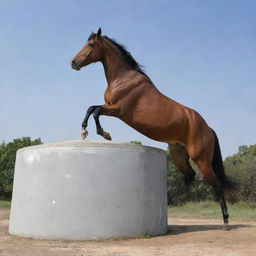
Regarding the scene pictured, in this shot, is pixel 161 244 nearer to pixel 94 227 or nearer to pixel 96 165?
pixel 94 227

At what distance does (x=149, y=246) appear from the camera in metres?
6.69

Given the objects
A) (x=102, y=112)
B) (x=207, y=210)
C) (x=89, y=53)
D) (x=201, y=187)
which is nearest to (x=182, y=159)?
(x=102, y=112)

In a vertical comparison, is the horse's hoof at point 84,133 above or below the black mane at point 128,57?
below

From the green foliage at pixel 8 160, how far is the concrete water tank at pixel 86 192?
2227 centimetres

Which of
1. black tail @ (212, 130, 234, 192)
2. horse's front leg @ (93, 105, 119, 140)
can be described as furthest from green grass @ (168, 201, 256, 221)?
horse's front leg @ (93, 105, 119, 140)

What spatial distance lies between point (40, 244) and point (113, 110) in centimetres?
299

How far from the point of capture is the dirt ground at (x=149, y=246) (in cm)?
592

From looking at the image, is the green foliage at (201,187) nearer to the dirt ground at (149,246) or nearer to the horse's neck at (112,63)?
the horse's neck at (112,63)

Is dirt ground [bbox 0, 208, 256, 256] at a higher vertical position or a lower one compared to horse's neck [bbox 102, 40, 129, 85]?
lower

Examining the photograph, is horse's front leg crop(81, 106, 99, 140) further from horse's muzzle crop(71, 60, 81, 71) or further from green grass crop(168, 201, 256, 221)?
green grass crop(168, 201, 256, 221)

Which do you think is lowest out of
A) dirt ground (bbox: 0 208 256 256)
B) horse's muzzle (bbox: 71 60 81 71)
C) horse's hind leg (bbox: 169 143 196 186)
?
dirt ground (bbox: 0 208 256 256)

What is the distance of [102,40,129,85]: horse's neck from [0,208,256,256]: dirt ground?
11.6 feet

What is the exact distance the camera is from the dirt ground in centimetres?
592

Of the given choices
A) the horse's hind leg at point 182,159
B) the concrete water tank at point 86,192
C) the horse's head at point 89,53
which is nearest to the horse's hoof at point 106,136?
the concrete water tank at point 86,192
